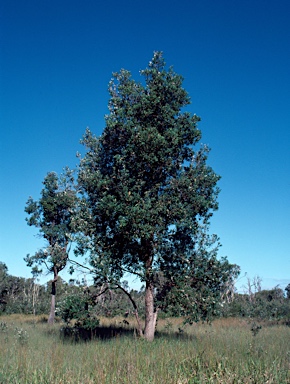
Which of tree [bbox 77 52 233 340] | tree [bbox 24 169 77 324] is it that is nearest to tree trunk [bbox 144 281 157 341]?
tree [bbox 77 52 233 340]

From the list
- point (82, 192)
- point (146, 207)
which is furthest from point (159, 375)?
point (82, 192)

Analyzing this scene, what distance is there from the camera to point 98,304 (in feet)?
59.7

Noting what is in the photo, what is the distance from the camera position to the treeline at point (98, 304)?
16.3 meters

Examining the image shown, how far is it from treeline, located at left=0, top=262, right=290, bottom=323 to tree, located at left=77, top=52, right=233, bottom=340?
Answer: 146 centimetres

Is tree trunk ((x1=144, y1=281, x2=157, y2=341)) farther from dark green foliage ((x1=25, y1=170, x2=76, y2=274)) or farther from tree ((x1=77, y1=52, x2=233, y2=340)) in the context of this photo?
dark green foliage ((x1=25, y1=170, x2=76, y2=274))

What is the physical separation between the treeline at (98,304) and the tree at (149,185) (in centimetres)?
146

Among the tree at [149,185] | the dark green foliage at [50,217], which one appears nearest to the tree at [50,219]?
the dark green foliage at [50,217]

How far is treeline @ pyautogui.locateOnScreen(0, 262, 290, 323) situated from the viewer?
16.3m

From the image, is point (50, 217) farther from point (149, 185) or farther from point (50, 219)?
point (149, 185)

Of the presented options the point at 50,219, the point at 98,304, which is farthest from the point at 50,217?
the point at 98,304

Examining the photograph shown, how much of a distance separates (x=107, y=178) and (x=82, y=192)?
1.96m

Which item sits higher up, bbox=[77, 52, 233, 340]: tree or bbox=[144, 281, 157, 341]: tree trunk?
bbox=[77, 52, 233, 340]: tree

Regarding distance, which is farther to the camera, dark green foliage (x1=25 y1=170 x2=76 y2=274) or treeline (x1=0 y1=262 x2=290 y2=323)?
dark green foliage (x1=25 y1=170 x2=76 y2=274)

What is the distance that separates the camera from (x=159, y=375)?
8.45 metres
